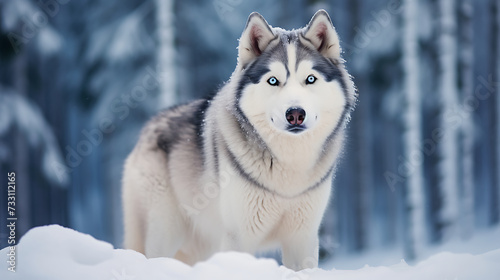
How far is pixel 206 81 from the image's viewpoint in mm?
14516

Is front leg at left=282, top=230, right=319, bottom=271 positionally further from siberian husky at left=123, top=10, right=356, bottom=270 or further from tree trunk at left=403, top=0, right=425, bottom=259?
tree trunk at left=403, top=0, right=425, bottom=259

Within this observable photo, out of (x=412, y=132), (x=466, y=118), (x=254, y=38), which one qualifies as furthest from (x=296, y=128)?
(x=466, y=118)

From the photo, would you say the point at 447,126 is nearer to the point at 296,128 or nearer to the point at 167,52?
the point at 167,52

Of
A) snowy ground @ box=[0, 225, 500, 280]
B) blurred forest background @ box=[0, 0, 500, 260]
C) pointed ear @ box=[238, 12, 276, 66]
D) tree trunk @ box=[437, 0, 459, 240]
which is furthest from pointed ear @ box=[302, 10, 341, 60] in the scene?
tree trunk @ box=[437, 0, 459, 240]

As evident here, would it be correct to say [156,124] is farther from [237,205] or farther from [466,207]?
[466,207]

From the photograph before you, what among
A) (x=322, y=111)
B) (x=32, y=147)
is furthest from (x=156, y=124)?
(x=32, y=147)

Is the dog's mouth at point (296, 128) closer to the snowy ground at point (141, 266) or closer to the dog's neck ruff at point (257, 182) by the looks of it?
the dog's neck ruff at point (257, 182)

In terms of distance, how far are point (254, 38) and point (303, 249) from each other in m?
1.83

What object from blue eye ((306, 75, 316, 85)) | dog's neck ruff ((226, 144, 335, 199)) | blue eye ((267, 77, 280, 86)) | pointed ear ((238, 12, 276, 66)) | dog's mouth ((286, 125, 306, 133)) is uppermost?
pointed ear ((238, 12, 276, 66))

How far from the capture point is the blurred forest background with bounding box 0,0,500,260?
9.40m

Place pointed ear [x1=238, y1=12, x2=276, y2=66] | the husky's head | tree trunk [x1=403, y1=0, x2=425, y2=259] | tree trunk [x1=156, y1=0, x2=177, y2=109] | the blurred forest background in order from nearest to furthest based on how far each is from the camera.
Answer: the husky's head < pointed ear [x1=238, y1=12, x2=276, y2=66] < tree trunk [x1=156, y1=0, x2=177, y2=109] < tree trunk [x1=403, y1=0, x2=425, y2=259] < the blurred forest background

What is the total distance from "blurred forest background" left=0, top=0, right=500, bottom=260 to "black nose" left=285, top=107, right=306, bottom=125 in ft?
16.2

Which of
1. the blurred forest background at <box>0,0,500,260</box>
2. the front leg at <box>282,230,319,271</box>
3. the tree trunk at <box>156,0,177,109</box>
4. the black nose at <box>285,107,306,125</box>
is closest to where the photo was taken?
the black nose at <box>285,107,306,125</box>

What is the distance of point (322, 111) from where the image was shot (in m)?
3.73
